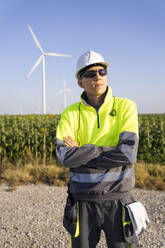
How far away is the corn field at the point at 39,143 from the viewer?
6121 mm

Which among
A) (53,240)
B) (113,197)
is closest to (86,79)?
(113,197)

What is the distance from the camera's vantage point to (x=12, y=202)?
4.66 m

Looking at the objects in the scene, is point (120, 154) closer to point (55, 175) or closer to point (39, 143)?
point (55, 175)

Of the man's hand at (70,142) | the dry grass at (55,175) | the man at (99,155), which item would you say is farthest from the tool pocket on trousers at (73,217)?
the dry grass at (55,175)

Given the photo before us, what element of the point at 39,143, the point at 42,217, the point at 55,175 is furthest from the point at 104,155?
the point at 39,143

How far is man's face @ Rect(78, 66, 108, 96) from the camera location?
2.04 meters

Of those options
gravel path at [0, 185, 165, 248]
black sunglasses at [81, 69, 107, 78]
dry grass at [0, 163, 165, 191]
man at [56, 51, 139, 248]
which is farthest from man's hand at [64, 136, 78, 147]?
dry grass at [0, 163, 165, 191]

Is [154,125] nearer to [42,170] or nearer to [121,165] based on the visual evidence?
[42,170]

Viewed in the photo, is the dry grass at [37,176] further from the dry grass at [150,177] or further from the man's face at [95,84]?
the man's face at [95,84]

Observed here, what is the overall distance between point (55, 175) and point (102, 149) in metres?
3.77

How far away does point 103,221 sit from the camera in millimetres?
1987

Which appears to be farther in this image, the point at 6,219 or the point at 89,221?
the point at 6,219

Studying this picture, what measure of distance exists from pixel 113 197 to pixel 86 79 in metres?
1.04

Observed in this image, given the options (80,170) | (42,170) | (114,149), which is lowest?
(42,170)
